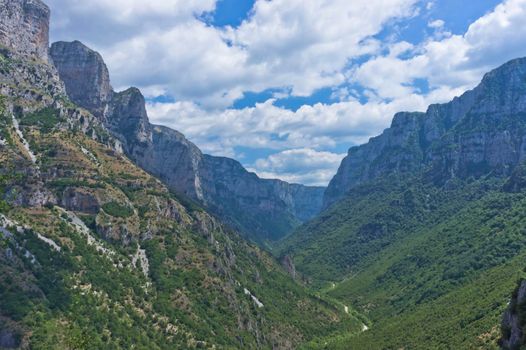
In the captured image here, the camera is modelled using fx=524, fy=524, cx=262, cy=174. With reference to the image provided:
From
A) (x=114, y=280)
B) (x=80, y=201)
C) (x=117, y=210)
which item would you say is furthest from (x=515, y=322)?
(x=80, y=201)

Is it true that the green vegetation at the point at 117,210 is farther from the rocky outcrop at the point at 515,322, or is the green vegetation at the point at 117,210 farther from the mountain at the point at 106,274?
the rocky outcrop at the point at 515,322

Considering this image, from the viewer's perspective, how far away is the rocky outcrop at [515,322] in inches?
2606

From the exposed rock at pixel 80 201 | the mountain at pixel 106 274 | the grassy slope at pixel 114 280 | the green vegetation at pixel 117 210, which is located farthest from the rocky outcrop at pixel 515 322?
the exposed rock at pixel 80 201

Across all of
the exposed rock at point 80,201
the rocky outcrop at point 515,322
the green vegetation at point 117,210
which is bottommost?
the rocky outcrop at point 515,322

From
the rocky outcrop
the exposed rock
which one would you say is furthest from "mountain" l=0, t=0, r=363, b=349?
the rocky outcrop

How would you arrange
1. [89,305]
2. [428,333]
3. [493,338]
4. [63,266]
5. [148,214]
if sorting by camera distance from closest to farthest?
[493,338] < [89,305] < [63,266] < [428,333] < [148,214]

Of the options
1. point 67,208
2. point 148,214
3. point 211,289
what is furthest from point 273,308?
point 67,208

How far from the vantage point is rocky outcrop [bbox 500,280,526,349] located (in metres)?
66.2

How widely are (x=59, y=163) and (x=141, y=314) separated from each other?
258ft

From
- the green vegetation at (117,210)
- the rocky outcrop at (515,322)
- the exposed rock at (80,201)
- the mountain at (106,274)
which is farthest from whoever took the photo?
the green vegetation at (117,210)

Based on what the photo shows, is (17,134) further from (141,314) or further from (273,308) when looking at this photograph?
(273,308)

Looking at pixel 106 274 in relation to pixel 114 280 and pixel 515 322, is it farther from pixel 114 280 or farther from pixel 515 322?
pixel 515 322

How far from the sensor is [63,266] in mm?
136875

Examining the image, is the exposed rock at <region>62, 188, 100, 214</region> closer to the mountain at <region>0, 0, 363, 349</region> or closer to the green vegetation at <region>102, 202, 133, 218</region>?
the mountain at <region>0, 0, 363, 349</region>
